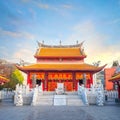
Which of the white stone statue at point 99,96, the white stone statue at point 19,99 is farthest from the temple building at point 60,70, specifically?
the white stone statue at point 19,99

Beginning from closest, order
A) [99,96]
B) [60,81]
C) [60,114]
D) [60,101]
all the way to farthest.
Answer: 1. [60,114]
2. [99,96]
3. [60,101]
4. [60,81]

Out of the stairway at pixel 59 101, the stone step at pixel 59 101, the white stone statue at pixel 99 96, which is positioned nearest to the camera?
the white stone statue at pixel 99 96

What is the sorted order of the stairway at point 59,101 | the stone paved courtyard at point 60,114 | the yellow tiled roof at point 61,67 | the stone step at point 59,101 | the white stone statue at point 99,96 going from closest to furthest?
the stone paved courtyard at point 60,114
the white stone statue at point 99,96
the stairway at point 59,101
the stone step at point 59,101
the yellow tiled roof at point 61,67

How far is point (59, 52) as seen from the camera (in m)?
37.3

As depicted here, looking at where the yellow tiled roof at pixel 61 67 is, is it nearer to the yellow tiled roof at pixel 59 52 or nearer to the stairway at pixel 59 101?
the yellow tiled roof at pixel 59 52

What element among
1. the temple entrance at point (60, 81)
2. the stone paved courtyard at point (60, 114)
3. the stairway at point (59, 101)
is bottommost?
the stone paved courtyard at point (60, 114)

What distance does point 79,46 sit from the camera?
38.6 metres

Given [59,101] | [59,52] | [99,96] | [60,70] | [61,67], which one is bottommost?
[59,101]

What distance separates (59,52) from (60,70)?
6.04 meters

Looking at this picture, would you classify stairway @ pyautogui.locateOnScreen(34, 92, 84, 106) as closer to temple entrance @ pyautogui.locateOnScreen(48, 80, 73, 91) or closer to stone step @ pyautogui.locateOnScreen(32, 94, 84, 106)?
stone step @ pyautogui.locateOnScreen(32, 94, 84, 106)

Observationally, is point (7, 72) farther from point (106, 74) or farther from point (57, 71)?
point (57, 71)

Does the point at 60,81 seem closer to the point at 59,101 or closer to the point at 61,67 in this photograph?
the point at 61,67

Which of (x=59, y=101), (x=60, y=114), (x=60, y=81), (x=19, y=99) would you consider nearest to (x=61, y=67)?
(x=60, y=81)

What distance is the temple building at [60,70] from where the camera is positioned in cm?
3198
